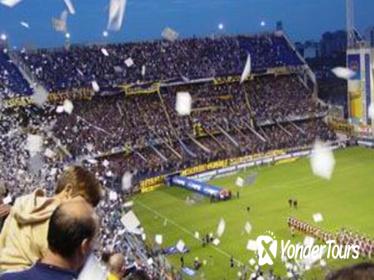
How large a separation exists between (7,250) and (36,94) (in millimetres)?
34562

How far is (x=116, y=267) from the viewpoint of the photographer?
12.7 feet

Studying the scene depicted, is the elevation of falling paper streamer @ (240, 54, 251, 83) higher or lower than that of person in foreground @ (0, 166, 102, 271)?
lower

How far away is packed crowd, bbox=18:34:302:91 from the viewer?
132 ft

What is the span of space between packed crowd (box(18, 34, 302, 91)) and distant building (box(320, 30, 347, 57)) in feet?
76.6

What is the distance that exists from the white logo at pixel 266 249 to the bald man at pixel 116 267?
1561 cm

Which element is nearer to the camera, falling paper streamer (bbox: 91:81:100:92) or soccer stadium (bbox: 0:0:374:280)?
soccer stadium (bbox: 0:0:374:280)

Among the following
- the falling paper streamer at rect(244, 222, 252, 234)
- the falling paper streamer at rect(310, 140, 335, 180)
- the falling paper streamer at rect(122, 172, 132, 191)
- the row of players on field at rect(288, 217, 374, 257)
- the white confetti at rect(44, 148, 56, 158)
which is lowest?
the falling paper streamer at rect(310, 140, 335, 180)

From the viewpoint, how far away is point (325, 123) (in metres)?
44.8

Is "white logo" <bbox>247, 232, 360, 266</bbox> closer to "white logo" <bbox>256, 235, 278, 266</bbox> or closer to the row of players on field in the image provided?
"white logo" <bbox>256, 235, 278, 266</bbox>

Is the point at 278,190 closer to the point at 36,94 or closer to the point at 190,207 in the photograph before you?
the point at 190,207

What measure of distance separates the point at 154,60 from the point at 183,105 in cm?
405

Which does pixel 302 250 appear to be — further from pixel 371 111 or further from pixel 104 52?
pixel 104 52

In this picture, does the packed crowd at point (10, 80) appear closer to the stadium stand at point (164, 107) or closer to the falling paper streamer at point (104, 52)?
the stadium stand at point (164, 107)

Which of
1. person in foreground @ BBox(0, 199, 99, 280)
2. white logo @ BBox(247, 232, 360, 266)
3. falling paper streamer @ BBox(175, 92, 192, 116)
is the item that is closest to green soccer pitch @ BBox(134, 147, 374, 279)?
white logo @ BBox(247, 232, 360, 266)
